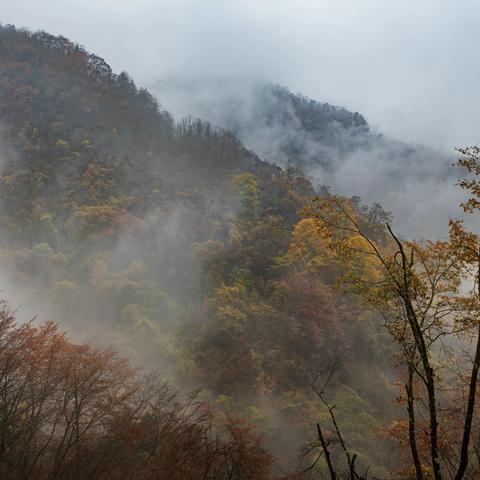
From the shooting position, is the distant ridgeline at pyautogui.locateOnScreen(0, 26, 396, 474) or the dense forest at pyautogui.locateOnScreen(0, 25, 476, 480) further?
the distant ridgeline at pyautogui.locateOnScreen(0, 26, 396, 474)

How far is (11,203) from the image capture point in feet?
175

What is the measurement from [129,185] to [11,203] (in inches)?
570

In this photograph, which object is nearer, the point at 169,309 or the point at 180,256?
the point at 169,309

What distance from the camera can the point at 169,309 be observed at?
1615 inches

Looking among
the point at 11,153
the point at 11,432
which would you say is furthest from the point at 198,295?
the point at 11,153

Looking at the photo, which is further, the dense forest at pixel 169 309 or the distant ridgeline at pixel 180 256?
the distant ridgeline at pixel 180 256

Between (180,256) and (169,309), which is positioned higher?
(180,256)

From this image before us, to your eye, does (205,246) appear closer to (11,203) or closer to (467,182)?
(11,203)

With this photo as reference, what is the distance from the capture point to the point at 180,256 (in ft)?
159

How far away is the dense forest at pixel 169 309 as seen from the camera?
16672 millimetres

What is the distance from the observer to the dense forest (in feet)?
54.7

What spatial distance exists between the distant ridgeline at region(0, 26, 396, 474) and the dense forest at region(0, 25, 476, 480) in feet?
0.62

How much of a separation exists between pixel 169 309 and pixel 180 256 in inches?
343

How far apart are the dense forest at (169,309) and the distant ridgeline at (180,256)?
0.19 metres
